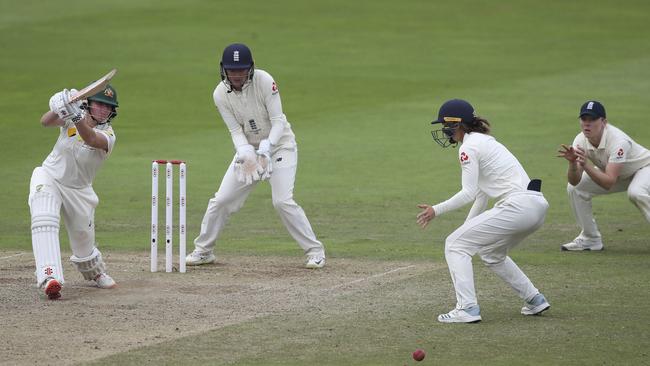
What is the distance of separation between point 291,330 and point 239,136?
3194mm

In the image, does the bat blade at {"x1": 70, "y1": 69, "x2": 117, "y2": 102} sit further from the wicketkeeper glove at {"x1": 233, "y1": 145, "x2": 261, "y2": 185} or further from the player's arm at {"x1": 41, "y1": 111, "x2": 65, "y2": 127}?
the wicketkeeper glove at {"x1": 233, "y1": 145, "x2": 261, "y2": 185}

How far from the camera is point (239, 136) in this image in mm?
11133

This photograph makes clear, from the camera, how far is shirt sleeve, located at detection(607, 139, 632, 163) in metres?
11.8

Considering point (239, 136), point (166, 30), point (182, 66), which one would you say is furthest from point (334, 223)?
point (166, 30)

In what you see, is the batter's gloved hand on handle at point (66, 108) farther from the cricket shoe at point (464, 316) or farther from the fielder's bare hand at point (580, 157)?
the fielder's bare hand at point (580, 157)

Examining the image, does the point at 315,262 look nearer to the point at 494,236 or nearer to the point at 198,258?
the point at 198,258

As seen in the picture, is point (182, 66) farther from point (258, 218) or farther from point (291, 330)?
point (291, 330)

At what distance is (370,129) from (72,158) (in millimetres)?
10950

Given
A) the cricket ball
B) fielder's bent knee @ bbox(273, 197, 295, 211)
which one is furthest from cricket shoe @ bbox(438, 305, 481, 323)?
fielder's bent knee @ bbox(273, 197, 295, 211)

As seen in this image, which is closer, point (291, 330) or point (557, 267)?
point (291, 330)

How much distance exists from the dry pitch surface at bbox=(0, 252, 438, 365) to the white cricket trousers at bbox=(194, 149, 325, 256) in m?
0.27

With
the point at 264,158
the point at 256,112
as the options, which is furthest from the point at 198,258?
the point at 256,112

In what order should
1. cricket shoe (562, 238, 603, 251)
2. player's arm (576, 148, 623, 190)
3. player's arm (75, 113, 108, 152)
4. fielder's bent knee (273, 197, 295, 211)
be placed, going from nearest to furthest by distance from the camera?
player's arm (75, 113, 108, 152), fielder's bent knee (273, 197, 295, 211), player's arm (576, 148, 623, 190), cricket shoe (562, 238, 603, 251)

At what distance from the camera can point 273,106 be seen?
1098 cm
